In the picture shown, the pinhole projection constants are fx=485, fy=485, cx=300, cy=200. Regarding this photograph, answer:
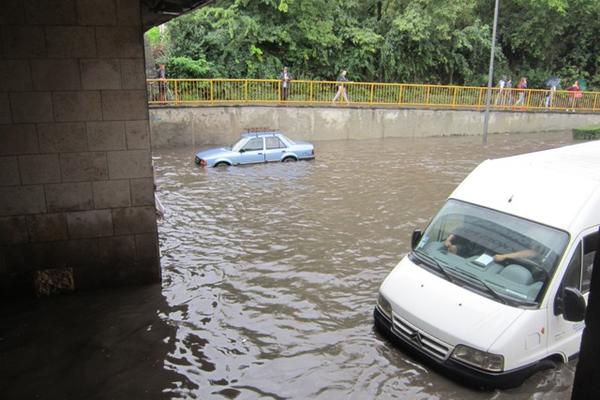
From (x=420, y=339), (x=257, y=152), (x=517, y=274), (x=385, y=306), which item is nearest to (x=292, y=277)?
(x=385, y=306)

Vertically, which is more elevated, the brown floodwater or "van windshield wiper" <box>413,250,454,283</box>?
"van windshield wiper" <box>413,250,454,283</box>

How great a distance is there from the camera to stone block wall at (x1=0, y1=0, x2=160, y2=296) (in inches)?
255

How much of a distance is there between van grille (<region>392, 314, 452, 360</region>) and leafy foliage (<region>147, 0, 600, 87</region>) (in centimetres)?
2058

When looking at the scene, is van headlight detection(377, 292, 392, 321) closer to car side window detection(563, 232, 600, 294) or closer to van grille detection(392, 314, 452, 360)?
van grille detection(392, 314, 452, 360)

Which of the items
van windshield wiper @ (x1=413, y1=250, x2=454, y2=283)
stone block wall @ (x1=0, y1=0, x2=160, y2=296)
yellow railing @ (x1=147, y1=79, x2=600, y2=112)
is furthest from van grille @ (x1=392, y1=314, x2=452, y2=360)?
yellow railing @ (x1=147, y1=79, x2=600, y2=112)

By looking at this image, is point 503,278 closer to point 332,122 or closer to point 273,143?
point 273,143

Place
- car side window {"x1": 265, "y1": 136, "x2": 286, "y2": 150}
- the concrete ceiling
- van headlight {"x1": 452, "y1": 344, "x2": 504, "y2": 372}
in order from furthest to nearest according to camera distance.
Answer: car side window {"x1": 265, "y1": 136, "x2": 286, "y2": 150}
the concrete ceiling
van headlight {"x1": 452, "y1": 344, "x2": 504, "y2": 372}

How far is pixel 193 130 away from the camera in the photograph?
2073 cm

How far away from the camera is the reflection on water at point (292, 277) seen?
5.33 metres

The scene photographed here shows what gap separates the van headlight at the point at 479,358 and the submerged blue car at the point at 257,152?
40.2ft

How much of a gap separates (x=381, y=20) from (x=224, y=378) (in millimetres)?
28822

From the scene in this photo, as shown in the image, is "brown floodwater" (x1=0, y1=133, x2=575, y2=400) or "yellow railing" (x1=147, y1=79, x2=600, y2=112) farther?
"yellow railing" (x1=147, y1=79, x2=600, y2=112)

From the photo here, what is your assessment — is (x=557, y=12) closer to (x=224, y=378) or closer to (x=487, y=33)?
(x=487, y=33)

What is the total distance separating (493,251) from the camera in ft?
18.1
